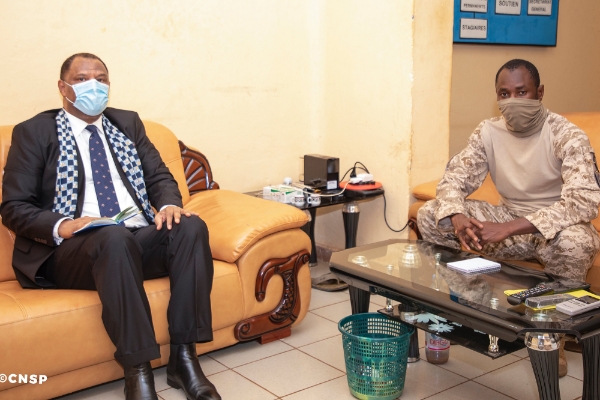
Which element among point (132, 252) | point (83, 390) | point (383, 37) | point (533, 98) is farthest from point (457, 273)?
point (383, 37)

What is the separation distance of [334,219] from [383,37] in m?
1.15

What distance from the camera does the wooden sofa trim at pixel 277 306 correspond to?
105 inches

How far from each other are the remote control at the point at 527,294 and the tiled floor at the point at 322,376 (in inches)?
19.5

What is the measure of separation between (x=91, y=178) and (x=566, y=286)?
177 centimetres

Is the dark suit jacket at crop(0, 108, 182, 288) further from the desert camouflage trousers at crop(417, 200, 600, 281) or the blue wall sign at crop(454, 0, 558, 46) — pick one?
the blue wall sign at crop(454, 0, 558, 46)

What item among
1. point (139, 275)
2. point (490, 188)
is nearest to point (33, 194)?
point (139, 275)

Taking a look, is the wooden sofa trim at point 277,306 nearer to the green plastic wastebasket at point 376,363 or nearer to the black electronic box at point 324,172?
the green plastic wastebasket at point 376,363

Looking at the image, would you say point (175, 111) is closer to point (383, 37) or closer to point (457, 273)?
point (383, 37)

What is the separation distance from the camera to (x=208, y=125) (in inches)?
139

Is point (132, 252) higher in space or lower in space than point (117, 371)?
higher

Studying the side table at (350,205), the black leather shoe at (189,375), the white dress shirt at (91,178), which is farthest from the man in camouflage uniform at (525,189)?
the white dress shirt at (91,178)

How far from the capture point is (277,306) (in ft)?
9.05

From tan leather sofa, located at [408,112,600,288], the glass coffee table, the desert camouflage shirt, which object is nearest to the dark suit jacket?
the glass coffee table

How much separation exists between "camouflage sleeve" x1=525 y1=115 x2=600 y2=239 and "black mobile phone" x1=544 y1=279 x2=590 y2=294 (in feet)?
1.57
